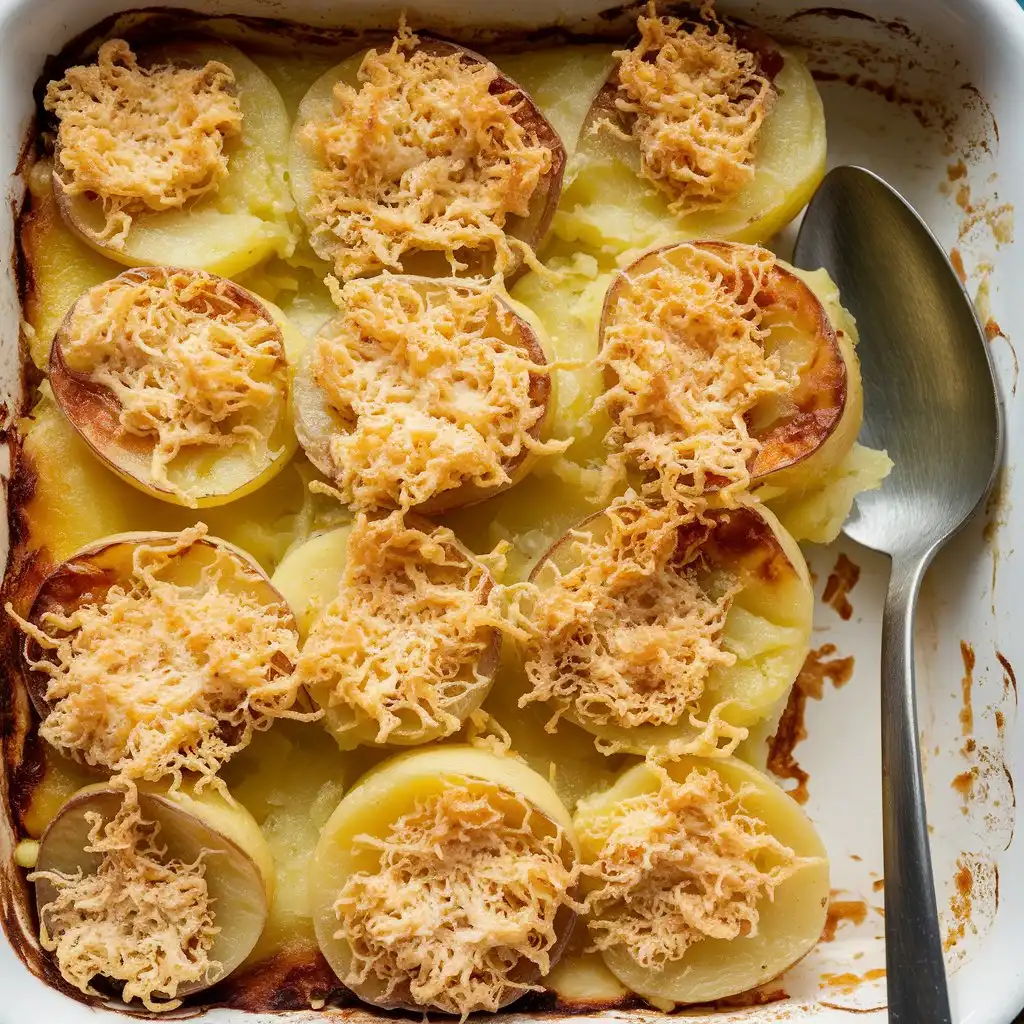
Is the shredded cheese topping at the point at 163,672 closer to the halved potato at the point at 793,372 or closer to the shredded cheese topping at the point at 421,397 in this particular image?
the shredded cheese topping at the point at 421,397

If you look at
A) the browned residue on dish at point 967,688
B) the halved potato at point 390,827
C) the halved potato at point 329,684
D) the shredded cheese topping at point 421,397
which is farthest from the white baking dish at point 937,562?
the shredded cheese topping at point 421,397

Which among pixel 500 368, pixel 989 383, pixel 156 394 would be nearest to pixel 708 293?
pixel 500 368

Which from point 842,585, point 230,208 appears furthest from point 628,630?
point 230,208

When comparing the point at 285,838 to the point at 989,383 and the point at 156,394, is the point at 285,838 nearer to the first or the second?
the point at 156,394

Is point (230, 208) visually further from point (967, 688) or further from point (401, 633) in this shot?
point (967, 688)

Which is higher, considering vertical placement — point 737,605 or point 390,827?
point 737,605

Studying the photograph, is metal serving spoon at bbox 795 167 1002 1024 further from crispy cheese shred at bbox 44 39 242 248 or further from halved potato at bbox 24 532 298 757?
crispy cheese shred at bbox 44 39 242 248
